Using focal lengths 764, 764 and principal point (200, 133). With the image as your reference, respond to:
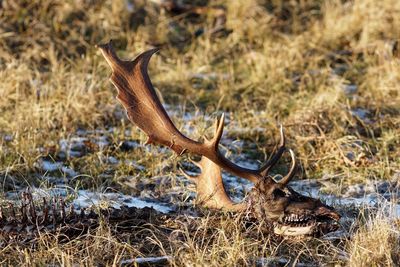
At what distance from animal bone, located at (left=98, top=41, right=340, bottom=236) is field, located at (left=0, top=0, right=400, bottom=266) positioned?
0.32ft

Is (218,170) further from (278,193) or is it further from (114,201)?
(114,201)

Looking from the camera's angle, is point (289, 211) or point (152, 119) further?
point (152, 119)

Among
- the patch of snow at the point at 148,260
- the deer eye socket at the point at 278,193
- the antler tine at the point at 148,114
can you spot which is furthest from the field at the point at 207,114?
the antler tine at the point at 148,114

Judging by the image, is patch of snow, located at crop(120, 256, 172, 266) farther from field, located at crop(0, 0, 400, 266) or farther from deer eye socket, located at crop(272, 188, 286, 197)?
deer eye socket, located at crop(272, 188, 286, 197)

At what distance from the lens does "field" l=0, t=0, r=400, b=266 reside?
397 centimetres

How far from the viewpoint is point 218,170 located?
4441mm

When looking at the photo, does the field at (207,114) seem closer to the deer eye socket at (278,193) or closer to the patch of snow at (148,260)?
the patch of snow at (148,260)

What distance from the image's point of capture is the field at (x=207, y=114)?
3.97 m

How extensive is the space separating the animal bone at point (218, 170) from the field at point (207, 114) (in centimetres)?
10

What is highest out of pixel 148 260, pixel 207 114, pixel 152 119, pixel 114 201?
pixel 152 119

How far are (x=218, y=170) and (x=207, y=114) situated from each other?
207 centimetres

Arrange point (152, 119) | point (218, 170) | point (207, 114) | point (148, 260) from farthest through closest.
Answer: point (207, 114), point (218, 170), point (152, 119), point (148, 260)

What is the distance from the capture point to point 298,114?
20.3ft

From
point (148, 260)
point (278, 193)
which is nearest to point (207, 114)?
point (278, 193)
